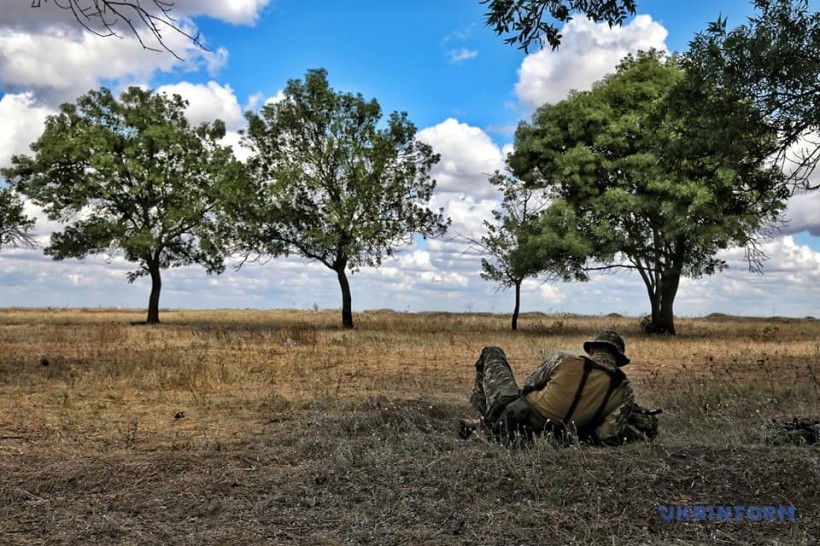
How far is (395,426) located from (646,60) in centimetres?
2516

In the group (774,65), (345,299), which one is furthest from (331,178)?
(774,65)

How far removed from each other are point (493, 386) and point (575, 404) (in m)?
0.83

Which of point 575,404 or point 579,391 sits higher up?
point 579,391

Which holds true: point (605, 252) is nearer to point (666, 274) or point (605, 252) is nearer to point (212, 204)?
point (666, 274)

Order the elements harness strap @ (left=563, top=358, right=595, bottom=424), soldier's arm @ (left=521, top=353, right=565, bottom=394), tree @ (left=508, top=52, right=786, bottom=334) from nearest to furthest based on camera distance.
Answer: harness strap @ (left=563, top=358, right=595, bottom=424) < soldier's arm @ (left=521, top=353, right=565, bottom=394) < tree @ (left=508, top=52, right=786, bottom=334)

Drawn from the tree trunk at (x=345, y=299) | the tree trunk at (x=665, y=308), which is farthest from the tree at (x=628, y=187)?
the tree trunk at (x=345, y=299)

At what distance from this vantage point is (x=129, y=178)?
31.7 metres

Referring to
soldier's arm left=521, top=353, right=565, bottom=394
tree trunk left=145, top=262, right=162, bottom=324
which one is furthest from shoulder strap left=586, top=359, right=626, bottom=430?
tree trunk left=145, top=262, right=162, bottom=324

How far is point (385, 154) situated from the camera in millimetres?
28438

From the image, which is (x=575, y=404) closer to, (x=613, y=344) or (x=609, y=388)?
(x=609, y=388)

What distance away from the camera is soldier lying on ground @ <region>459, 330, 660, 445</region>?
5.23 metres

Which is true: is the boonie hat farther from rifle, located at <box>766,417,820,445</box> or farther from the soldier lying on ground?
Answer: rifle, located at <box>766,417,820,445</box>

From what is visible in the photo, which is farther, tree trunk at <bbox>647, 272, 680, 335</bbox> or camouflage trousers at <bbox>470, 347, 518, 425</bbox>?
tree trunk at <bbox>647, 272, 680, 335</bbox>

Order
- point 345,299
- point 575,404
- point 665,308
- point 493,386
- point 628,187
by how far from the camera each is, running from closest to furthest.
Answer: point 575,404
point 493,386
point 628,187
point 665,308
point 345,299
